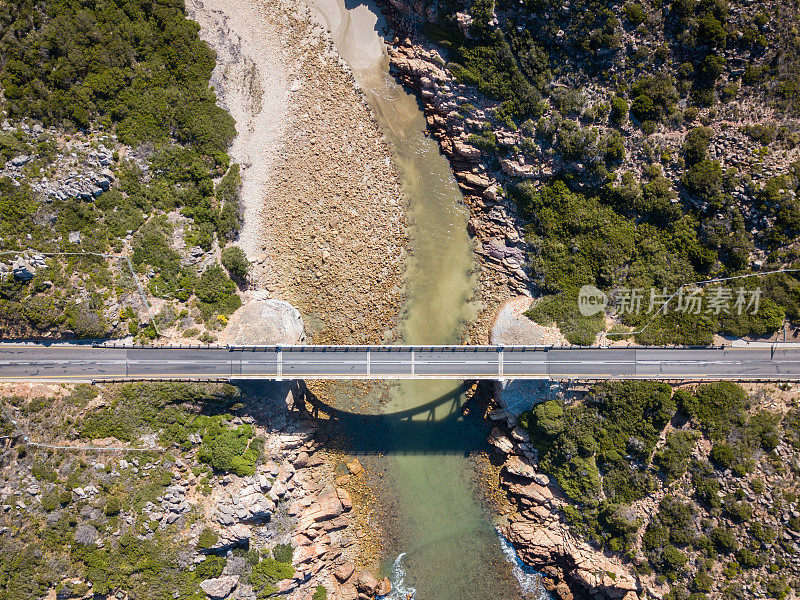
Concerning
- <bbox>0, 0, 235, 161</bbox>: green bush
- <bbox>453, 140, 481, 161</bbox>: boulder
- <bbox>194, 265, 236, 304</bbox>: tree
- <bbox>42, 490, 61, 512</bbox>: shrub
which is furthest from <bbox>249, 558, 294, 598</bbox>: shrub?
<bbox>453, 140, 481, 161</bbox>: boulder

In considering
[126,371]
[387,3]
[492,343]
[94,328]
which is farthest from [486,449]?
[387,3]

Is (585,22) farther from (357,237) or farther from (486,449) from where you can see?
(486,449)

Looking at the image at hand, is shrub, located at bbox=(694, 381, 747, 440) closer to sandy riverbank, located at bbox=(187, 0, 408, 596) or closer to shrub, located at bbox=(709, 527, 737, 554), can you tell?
shrub, located at bbox=(709, 527, 737, 554)

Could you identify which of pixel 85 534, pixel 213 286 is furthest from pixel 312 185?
pixel 85 534

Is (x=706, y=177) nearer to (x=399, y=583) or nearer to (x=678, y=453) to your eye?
(x=678, y=453)

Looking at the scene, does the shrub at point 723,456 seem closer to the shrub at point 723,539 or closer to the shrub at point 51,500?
the shrub at point 723,539

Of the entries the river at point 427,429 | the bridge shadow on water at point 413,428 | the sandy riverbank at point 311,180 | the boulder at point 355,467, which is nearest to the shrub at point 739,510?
the river at point 427,429
